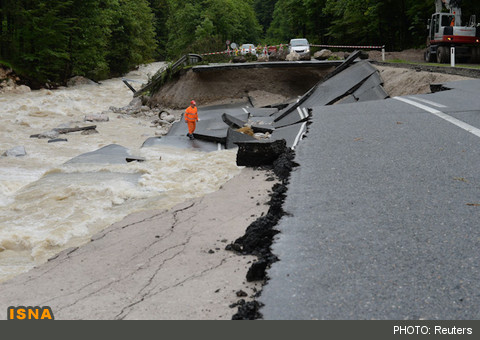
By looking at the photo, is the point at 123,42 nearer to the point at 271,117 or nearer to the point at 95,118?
the point at 95,118

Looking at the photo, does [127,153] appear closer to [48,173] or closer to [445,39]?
[48,173]

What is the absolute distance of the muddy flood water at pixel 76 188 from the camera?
7059mm

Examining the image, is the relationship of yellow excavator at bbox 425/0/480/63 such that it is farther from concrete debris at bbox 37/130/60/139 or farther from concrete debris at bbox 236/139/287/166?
concrete debris at bbox 37/130/60/139

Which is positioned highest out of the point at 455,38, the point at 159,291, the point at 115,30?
the point at 115,30

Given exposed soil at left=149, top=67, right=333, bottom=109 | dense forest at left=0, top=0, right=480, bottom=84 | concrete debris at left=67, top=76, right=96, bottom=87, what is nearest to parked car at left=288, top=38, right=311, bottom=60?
dense forest at left=0, top=0, right=480, bottom=84

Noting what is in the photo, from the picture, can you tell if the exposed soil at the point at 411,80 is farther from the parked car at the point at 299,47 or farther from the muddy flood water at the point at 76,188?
the parked car at the point at 299,47

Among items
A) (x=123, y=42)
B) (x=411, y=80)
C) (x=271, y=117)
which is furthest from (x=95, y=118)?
(x=123, y=42)

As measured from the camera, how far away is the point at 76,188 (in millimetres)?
9578

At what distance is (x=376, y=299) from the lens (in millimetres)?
3162

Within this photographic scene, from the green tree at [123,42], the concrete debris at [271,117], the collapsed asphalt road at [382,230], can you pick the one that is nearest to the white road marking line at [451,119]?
the collapsed asphalt road at [382,230]

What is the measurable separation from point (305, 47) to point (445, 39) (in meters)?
14.3

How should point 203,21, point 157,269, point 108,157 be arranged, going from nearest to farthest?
point 157,269, point 108,157, point 203,21
